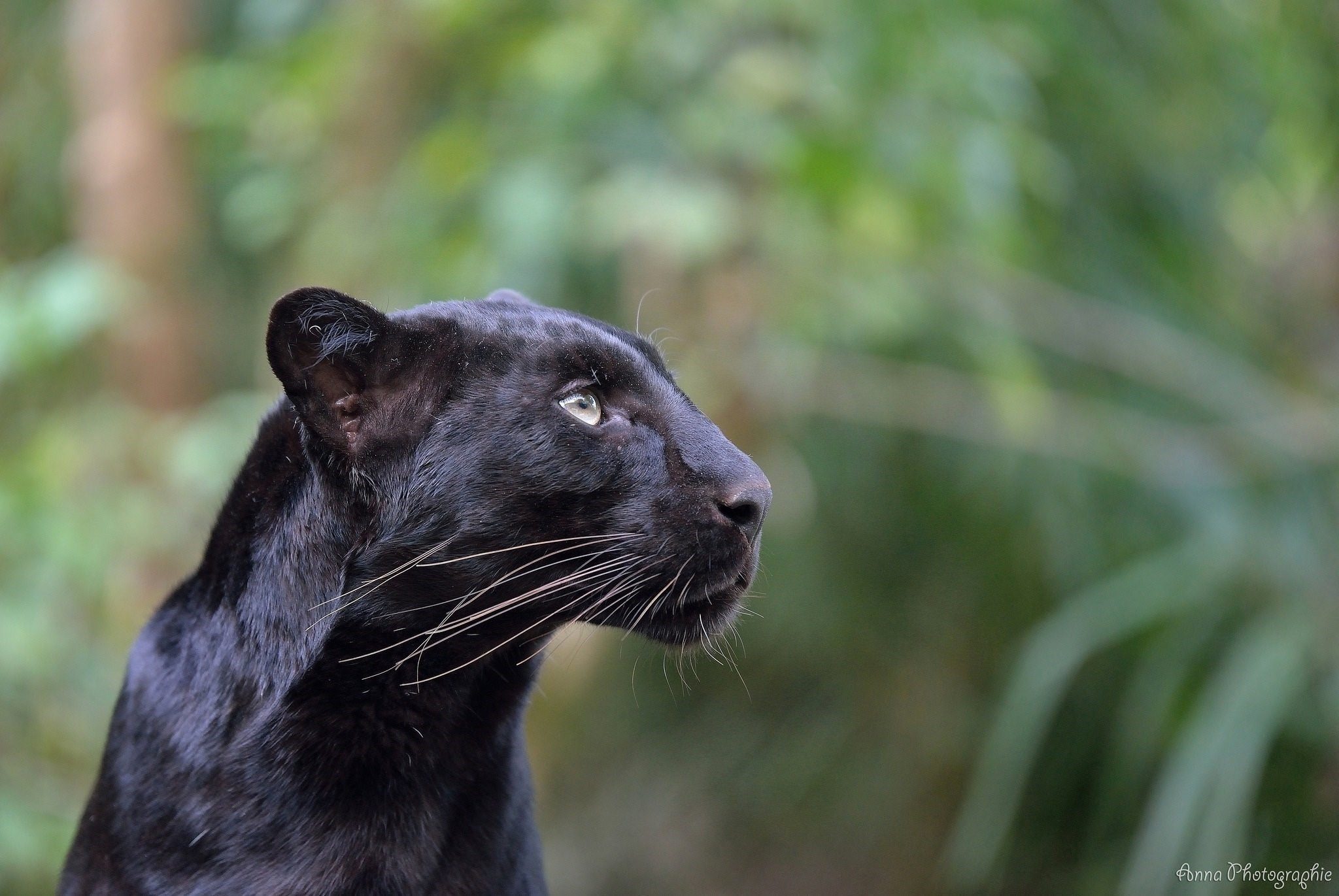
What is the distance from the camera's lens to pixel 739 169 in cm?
415

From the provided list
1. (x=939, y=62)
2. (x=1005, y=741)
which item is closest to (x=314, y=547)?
(x=939, y=62)

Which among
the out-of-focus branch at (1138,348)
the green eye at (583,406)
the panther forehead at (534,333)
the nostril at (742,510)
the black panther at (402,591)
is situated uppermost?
the out-of-focus branch at (1138,348)

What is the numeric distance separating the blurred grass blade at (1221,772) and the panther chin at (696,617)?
242 cm

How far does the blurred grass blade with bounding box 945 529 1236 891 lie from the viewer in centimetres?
415

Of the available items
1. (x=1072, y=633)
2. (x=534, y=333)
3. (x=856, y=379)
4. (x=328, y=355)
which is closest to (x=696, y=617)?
(x=534, y=333)

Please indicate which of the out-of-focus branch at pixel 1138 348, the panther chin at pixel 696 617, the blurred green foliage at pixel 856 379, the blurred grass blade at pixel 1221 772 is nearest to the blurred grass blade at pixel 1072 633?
the blurred green foliage at pixel 856 379

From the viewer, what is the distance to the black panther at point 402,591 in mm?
1668

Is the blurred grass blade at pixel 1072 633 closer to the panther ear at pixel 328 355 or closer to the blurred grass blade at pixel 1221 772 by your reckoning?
the blurred grass blade at pixel 1221 772

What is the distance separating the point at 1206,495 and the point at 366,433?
3733mm

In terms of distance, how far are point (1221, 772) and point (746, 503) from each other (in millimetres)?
2648

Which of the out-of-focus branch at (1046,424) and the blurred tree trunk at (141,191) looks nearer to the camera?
the out-of-focus branch at (1046,424)

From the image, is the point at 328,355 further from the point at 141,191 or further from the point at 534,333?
the point at 141,191

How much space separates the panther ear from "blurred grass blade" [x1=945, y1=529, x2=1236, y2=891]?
113 inches

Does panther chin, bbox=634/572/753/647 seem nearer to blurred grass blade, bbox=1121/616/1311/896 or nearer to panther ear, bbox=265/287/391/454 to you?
panther ear, bbox=265/287/391/454
